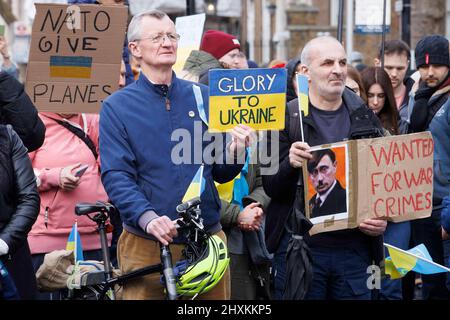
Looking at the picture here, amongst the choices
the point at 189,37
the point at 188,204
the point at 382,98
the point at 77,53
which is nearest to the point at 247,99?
the point at 188,204

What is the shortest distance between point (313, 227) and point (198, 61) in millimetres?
2356

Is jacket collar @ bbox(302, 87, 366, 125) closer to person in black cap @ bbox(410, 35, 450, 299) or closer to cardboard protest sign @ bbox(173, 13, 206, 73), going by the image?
person in black cap @ bbox(410, 35, 450, 299)

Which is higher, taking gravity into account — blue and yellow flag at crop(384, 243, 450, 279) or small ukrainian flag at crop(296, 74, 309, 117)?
small ukrainian flag at crop(296, 74, 309, 117)

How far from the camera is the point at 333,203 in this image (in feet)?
20.4

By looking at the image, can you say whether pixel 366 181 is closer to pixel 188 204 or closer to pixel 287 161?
pixel 287 161

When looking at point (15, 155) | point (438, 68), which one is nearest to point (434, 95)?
point (438, 68)

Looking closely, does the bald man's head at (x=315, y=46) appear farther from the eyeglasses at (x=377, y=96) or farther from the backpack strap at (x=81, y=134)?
the eyeglasses at (x=377, y=96)

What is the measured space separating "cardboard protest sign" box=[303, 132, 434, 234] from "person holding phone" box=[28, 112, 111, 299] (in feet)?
5.69

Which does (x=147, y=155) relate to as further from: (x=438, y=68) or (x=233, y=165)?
(x=438, y=68)

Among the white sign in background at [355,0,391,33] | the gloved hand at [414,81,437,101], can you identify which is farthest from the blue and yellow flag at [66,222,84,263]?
the white sign in background at [355,0,391,33]

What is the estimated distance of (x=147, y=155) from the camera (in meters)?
5.85

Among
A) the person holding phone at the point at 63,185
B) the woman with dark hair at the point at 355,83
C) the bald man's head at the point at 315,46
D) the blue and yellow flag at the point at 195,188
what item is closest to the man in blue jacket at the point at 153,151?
the blue and yellow flag at the point at 195,188

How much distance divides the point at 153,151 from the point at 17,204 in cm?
77

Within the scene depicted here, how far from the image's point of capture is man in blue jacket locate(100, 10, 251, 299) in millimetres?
5812
